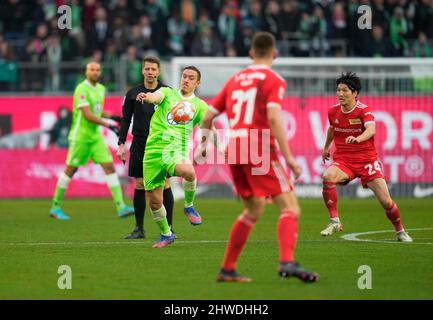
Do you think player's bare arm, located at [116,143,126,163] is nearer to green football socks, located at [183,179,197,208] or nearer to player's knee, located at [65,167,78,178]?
green football socks, located at [183,179,197,208]

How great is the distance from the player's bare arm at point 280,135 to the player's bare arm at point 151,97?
2.85 metres

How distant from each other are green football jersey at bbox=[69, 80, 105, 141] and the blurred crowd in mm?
7052

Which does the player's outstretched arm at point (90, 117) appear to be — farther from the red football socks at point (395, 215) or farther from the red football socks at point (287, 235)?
the red football socks at point (287, 235)

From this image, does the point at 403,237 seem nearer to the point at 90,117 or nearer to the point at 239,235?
the point at 239,235

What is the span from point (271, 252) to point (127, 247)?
1935 mm

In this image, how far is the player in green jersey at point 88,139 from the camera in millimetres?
18250

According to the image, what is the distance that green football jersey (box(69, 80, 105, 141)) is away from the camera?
18266 millimetres

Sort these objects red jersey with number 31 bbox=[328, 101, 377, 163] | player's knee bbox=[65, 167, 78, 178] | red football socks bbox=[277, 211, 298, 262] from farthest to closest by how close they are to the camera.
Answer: player's knee bbox=[65, 167, 78, 178], red jersey with number 31 bbox=[328, 101, 377, 163], red football socks bbox=[277, 211, 298, 262]

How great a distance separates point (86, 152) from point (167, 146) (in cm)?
584

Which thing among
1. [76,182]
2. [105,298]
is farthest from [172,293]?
[76,182]

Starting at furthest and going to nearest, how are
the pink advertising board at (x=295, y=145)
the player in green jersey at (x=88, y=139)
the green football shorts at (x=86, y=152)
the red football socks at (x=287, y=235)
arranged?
the pink advertising board at (x=295, y=145), the green football shorts at (x=86, y=152), the player in green jersey at (x=88, y=139), the red football socks at (x=287, y=235)

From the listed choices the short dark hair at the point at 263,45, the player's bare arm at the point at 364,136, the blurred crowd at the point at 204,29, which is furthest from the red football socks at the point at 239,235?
the blurred crowd at the point at 204,29

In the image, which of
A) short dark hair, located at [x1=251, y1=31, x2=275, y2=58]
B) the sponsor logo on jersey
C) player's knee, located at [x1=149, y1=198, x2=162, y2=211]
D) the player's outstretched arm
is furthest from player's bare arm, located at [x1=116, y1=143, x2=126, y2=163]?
short dark hair, located at [x1=251, y1=31, x2=275, y2=58]

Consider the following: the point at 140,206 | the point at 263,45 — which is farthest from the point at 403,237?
the point at 263,45
